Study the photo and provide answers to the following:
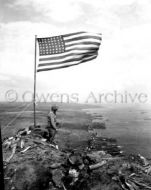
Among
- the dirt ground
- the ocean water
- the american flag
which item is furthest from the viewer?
the ocean water

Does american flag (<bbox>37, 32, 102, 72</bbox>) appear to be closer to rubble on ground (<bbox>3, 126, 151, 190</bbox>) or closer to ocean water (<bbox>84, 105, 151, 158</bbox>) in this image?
rubble on ground (<bbox>3, 126, 151, 190</bbox>)

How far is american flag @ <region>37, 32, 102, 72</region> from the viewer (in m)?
10.7

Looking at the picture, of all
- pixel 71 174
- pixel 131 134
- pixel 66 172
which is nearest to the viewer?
pixel 71 174

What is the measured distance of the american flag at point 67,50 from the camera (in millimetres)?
10680

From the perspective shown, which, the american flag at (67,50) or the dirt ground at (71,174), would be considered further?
the american flag at (67,50)

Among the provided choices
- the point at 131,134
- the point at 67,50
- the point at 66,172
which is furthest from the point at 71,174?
the point at 131,134

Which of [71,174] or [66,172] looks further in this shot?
[66,172]

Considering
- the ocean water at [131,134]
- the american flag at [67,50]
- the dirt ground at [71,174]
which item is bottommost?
the ocean water at [131,134]

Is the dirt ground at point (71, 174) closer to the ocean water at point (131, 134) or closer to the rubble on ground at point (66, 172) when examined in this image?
the rubble on ground at point (66, 172)

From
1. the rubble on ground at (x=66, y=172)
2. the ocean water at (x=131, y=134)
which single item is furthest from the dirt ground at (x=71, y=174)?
the ocean water at (x=131, y=134)

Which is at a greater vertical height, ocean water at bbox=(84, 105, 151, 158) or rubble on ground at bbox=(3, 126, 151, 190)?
rubble on ground at bbox=(3, 126, 151, 190)

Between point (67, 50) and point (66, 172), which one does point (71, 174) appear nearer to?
point (66, 172)

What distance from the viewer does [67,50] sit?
1110 centimetres

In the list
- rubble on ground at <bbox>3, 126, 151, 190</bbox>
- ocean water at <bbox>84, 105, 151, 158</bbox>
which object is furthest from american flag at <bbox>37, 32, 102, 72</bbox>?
ocean water at <bbox>84, 105, 151, 158</bbox>
